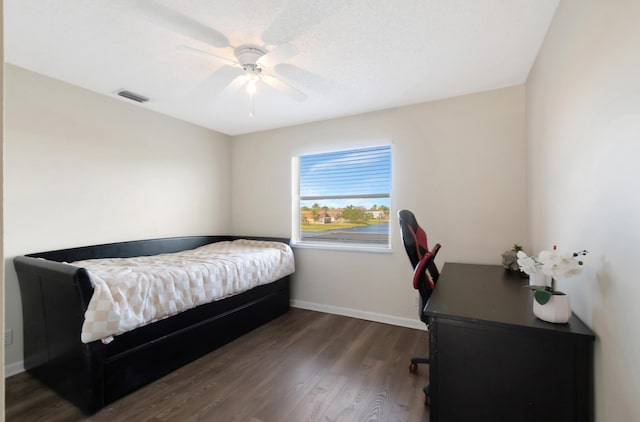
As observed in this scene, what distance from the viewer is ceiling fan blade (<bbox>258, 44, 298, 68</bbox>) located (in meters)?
1.92

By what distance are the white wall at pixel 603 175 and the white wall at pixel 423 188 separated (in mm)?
971

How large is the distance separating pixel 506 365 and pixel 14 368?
3.29 meters

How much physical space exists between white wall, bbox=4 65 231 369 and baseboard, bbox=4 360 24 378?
1.1 inches

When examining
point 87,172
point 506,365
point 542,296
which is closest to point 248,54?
point 87,172

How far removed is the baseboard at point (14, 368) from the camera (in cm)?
208

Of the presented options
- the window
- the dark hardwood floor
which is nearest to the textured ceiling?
the window

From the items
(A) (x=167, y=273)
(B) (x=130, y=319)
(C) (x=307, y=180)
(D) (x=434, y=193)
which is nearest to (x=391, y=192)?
(D) (x=434, y=193)

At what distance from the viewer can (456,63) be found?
84.4 inches

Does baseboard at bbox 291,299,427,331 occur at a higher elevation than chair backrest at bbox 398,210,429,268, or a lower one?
lower

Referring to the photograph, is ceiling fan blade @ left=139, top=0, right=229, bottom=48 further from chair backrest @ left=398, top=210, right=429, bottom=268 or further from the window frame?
the window frame

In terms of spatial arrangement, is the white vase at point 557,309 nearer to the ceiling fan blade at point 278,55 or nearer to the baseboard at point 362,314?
the baseboard at point 362,314

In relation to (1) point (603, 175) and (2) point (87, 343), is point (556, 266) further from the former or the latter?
(2) point (87, 343)

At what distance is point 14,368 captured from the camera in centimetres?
212

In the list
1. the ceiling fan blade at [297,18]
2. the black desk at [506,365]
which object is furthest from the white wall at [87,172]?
the black desk at [506,365]
